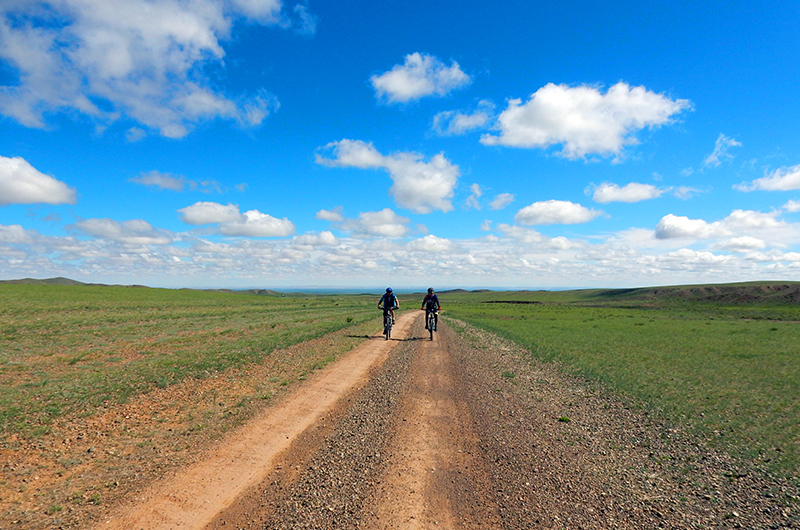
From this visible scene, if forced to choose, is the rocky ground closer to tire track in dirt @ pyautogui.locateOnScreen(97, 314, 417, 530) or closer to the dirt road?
the dirt road

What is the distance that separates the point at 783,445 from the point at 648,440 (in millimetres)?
3154

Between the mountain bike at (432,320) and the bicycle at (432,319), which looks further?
the mountain bike at (432,320)

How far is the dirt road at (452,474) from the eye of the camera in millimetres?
6090

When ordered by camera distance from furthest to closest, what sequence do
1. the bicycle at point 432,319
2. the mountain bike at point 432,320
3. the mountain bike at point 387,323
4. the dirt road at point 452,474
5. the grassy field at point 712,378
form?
the mountain bike at point 432,320
the bicycle at point 432,319
the mountain bike at point 387,323
the grassy field at point 712,378
the dirt road at point 452,474

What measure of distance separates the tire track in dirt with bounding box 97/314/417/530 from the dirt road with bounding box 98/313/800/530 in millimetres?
30

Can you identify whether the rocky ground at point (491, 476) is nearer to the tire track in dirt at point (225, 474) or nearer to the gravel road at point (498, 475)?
the gravel road at point (498, 475)

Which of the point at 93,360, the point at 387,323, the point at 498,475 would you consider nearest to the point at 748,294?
the point at 387,323

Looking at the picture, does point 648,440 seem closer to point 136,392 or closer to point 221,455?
point 221,455

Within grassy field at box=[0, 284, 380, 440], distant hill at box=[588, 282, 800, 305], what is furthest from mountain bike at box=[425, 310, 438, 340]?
distant hill at box=[588, 282, 800, 305]

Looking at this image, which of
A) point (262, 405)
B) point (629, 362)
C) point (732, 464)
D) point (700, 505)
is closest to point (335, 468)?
point (262, 405)

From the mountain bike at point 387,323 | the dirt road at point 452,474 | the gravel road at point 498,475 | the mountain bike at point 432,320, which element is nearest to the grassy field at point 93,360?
the mountain bike at point 387,323

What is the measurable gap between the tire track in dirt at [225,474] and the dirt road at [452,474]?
30mm

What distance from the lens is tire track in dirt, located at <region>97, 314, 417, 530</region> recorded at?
19.6 ft

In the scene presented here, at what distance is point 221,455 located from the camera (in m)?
8.27
